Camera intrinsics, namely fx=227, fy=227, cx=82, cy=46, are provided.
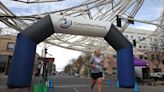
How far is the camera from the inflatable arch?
12609 mm

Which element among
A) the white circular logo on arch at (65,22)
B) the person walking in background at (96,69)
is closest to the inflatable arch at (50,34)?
the white circular logo on arch at (65,22)

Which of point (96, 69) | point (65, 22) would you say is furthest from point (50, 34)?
point (96, 69)

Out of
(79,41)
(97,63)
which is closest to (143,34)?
(79,41)

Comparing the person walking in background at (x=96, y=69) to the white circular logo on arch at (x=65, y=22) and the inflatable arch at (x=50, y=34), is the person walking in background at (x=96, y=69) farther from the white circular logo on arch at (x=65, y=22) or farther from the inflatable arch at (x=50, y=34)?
the white circular logo on arch at (x=65, y=22)

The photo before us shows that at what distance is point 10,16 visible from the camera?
29.3 m

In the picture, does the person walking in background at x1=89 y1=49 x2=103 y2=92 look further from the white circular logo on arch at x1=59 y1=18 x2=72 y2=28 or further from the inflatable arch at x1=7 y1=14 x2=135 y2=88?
the white circular logo on arch at x1=59 y1=18 x2=72 y2=28

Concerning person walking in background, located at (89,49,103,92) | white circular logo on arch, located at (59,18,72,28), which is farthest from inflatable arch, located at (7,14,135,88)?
person walking in background, located at (89,49,103,92)

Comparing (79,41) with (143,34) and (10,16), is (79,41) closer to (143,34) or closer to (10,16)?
(10,16)

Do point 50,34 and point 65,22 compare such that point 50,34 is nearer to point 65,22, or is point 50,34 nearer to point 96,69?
point 65,22

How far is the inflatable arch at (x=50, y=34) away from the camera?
1261 cm

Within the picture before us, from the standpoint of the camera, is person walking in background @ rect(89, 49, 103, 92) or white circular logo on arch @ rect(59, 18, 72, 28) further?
white circular logo on arch @ rect(59, 18, 72, 28)

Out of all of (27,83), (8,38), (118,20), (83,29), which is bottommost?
(27,83)

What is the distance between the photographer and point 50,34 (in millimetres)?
14727

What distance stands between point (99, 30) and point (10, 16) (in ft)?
58.2
